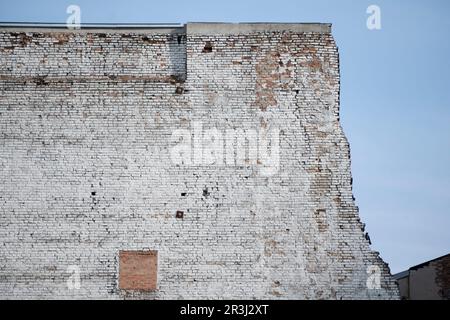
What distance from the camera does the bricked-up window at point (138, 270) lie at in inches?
657

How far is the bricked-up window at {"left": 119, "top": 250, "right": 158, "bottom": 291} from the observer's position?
54.7 feet

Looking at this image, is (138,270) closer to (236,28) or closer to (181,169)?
(181,169)

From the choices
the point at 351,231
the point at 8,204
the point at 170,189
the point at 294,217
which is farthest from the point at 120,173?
the point at 351,231

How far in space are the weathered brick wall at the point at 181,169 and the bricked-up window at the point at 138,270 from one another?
0.39ft

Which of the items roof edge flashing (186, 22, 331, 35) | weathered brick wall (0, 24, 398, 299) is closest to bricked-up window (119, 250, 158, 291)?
weathered brick wall (0, 24, 398, 299)

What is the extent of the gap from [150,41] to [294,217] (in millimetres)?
4218

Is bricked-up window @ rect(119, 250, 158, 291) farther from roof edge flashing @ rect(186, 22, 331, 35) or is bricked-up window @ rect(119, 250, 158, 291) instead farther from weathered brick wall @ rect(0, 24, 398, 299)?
roof edge flashing @ rect(186, 22, 331, 35)

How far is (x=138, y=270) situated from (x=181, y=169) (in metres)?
1.94

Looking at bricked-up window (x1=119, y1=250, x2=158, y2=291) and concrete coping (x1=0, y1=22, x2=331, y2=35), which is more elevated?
concrete coping (x1=0, y1=22, x2=331, y2=35)

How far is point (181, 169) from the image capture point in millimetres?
16938

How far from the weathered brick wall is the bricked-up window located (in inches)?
4.7

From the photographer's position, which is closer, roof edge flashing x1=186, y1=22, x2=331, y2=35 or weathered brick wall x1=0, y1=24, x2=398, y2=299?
weathered brick wall x1=0, y1=24, x2=398, y2=299

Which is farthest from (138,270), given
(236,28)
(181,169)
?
(236,28)
